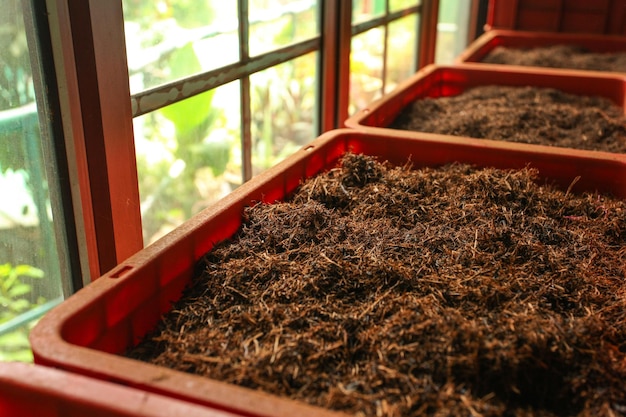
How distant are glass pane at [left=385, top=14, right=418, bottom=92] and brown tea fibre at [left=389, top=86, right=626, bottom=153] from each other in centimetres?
108

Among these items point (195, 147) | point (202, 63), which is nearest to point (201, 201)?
point (195, 147)

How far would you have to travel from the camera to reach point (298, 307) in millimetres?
1100

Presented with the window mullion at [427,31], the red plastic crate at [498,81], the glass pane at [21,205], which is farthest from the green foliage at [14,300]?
the window mullion at [427,31]

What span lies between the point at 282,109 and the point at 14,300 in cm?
151

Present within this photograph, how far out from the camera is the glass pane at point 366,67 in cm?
331

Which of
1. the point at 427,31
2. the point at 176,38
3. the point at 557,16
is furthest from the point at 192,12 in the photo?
the point at 557,16

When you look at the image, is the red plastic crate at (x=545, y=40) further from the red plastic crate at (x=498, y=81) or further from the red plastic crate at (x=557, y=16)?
the red plastic crate at (x=498, y=81)

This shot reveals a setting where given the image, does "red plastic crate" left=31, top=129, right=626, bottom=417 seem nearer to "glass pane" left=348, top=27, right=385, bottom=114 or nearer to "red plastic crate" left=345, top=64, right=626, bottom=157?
"red plastic crate" left=345, top=64, right=626, bottom=157

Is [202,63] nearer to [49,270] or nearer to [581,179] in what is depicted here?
[49,270]

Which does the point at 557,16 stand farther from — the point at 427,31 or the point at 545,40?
the point at 427,31

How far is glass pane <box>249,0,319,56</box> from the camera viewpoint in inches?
89.2

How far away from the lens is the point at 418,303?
109 centimetres

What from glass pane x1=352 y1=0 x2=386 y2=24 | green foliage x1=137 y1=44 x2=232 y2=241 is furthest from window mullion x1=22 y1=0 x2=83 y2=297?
glass pane x1=352 y1=0 x2=386 y2=24

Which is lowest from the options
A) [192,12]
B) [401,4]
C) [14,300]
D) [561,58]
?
[14,300]
